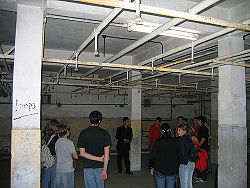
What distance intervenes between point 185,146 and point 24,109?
2.61 m

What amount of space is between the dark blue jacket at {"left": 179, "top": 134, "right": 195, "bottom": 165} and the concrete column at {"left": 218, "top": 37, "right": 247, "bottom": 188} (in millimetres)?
811

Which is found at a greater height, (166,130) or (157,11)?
(157,11)

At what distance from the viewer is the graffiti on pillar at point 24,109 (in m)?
3.20

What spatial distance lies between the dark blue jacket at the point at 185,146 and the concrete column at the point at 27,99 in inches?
89.5

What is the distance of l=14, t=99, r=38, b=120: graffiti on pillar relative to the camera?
3199 millimetres

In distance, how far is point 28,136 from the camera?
10.5 ft

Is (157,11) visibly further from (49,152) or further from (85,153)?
(49,152)

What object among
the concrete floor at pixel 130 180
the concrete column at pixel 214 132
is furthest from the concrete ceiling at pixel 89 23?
the concrete column at pixel 214 132

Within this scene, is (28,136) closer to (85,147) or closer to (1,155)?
(85,147)

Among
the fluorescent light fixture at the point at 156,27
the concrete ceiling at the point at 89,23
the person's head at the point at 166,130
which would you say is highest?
the concrete ceiling at the point at 89,23

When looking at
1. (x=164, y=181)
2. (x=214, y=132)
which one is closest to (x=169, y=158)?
(x=164, y=181)

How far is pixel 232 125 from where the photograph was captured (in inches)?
177

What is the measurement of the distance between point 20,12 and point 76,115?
9125 mm

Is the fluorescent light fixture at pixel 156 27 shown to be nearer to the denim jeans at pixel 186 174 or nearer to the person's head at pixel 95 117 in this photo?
the person's head at pixel 95 117
